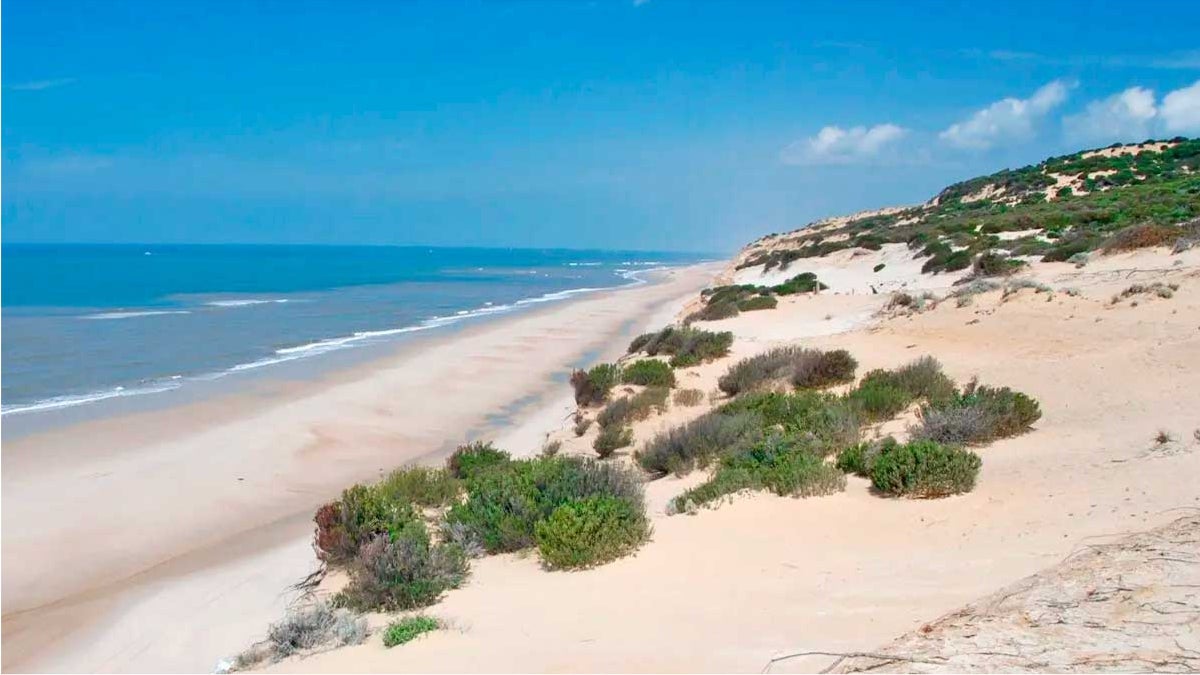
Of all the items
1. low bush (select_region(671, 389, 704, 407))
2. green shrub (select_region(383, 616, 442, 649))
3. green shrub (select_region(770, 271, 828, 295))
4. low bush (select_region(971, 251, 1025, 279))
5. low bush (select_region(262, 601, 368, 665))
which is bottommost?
low bush (select_region(671, 389, 704, 407))

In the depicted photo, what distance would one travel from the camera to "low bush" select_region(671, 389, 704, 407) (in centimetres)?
1495

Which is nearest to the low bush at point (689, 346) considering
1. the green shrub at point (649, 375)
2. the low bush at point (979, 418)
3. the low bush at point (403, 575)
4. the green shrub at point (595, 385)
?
the green shrub at point (649, 375)

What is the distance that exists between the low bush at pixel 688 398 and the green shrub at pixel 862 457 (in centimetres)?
579

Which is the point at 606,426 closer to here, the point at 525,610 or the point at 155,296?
the point at 525,610

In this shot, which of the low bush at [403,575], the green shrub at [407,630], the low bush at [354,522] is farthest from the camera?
the low bush at [354,522]

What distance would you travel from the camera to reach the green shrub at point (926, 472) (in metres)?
7.82

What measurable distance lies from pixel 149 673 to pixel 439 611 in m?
3.02

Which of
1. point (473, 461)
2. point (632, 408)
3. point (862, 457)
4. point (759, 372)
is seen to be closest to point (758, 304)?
point (759, 372)

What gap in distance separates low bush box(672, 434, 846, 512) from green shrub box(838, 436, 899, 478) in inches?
11.1

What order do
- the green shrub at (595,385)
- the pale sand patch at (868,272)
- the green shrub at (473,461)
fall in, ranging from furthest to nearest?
the pale sand patch at (868,272)
the green shrub at (595,385)
the green shrub at (473,461)

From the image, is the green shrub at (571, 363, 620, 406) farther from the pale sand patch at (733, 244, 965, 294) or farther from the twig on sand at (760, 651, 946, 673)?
the pale sand patch at (733, 244, 965, 294)

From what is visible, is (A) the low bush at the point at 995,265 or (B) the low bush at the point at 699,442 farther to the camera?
(A) the low bush at the point at 995,265

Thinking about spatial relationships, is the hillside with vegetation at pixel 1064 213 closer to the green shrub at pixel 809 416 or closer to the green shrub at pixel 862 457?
the green shrub at pixel 809 416

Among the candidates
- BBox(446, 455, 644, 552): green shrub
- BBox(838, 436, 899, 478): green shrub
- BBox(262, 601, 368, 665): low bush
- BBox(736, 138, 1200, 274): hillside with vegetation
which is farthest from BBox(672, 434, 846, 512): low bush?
BBox(736, 138, 1200, 274): hillside with vegetation
